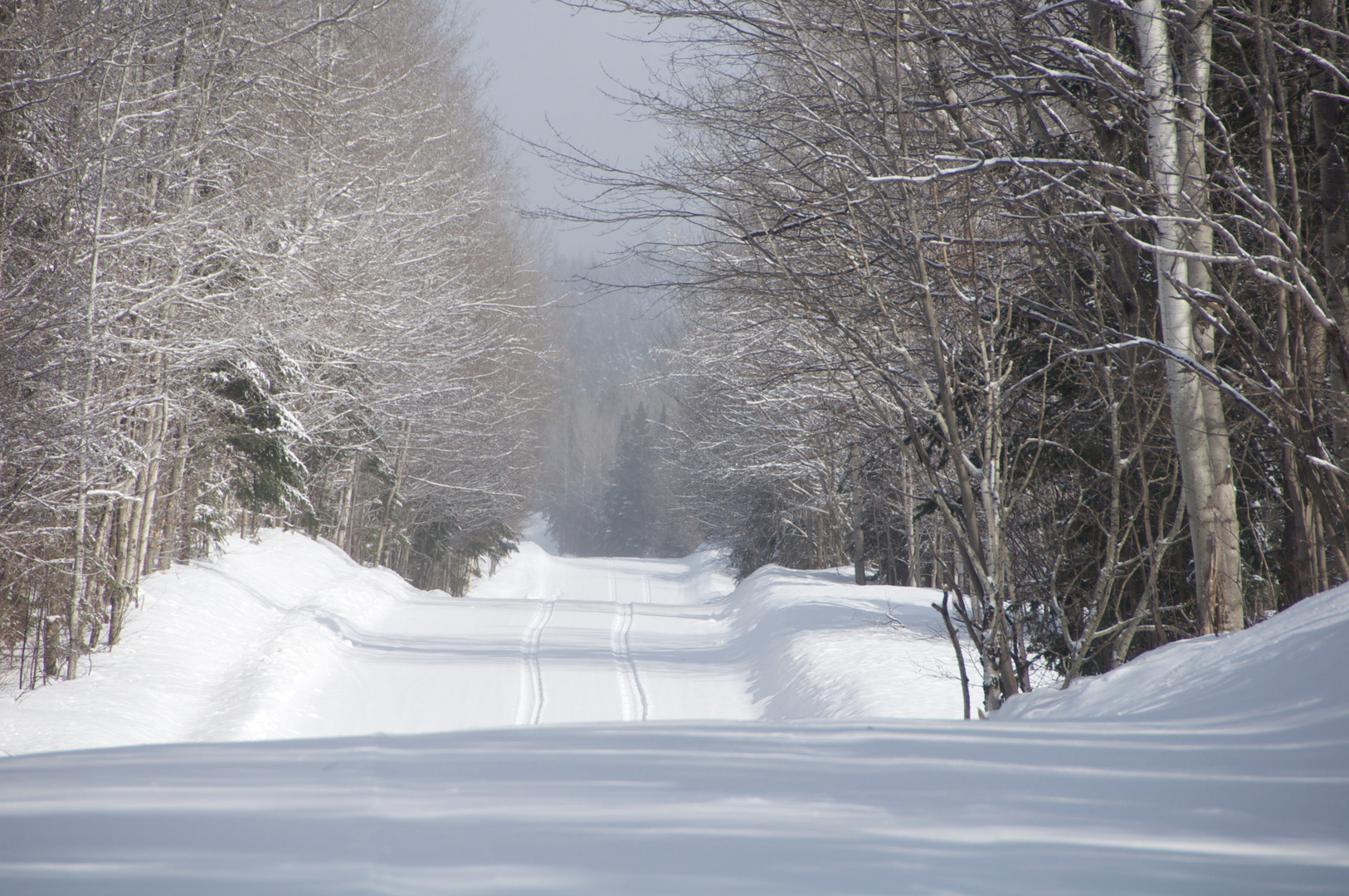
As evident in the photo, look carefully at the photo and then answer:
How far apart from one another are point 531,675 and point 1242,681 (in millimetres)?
9399

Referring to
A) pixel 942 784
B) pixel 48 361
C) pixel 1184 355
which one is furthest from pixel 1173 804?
pixel 48 361

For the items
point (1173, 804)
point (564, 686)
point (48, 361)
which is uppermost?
point (48, 361)

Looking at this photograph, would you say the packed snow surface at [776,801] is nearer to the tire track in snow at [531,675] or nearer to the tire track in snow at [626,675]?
the tire track in snow at [626,675]

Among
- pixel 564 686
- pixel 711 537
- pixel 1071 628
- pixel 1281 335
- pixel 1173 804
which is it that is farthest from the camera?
pixel 711 537

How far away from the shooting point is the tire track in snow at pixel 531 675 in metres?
9.67

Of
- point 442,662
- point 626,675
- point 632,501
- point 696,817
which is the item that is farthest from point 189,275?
point 632,501

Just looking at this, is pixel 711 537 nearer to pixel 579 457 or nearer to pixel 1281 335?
pixel 1281 335

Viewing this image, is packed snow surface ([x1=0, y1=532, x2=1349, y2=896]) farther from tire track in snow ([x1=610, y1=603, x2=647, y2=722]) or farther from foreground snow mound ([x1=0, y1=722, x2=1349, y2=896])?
tire track in snow ([x1=610, y1=603, x2=647, y2=722])

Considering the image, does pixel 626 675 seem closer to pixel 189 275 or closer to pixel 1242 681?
pixel 189 275

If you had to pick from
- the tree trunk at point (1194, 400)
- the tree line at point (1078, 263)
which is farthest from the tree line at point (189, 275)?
the tree trunk at point (1194, 400)

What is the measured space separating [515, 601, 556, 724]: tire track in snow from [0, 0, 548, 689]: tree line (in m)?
4.38

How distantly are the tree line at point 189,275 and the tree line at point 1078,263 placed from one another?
207 inches

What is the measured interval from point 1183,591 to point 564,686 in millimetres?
6829

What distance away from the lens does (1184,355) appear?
475 cm
